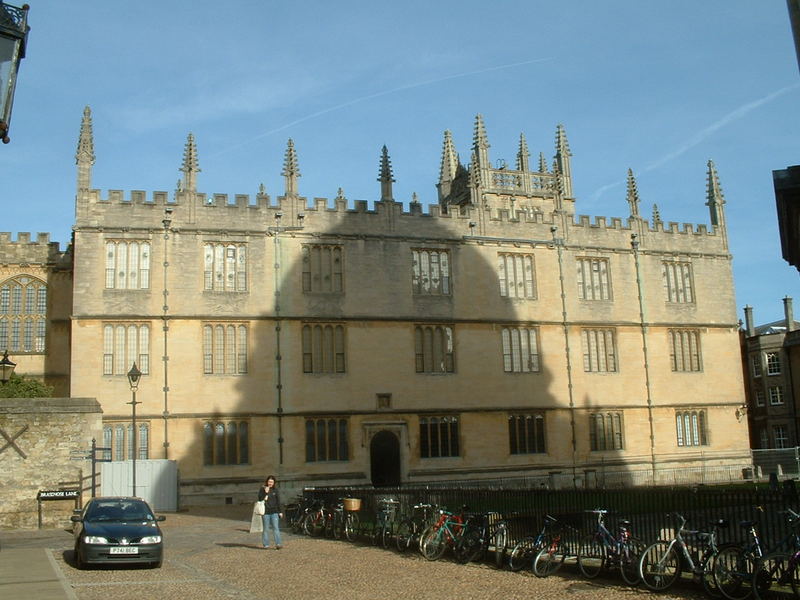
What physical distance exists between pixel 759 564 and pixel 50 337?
106ft

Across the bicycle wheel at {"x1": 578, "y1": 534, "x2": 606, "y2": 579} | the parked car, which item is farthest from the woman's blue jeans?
the bicycle wheel at {"x1": 578, "y1": 534, "x2": 606, "y2": 579}

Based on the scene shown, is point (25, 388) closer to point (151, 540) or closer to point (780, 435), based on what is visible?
point (151, 540)

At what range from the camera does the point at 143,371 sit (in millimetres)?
33344

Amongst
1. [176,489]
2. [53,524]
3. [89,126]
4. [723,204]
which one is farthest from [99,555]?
[723,204]

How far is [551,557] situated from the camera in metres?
14.9

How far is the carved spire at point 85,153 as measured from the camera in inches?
1348

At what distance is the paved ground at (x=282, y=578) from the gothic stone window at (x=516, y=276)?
65.4ft

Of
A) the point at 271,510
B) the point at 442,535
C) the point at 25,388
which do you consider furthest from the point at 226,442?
the point at 442,535

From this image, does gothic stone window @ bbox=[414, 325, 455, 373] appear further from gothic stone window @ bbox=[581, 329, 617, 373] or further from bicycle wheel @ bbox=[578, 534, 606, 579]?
bicycle wheel @ bbox=[578, 534, 606, 579]

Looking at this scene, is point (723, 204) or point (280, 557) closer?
point (280, 557)

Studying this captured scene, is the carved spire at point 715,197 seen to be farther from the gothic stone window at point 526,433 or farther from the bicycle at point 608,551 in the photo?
the bicycle at point 608,551

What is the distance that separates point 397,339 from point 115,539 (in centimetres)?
2089

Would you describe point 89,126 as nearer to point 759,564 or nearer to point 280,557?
point 280,557

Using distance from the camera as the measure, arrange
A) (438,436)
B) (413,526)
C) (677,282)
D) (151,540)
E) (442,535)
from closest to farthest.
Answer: (151,540) → (442,535) → (413,526) → (438,436) → (677,282)
